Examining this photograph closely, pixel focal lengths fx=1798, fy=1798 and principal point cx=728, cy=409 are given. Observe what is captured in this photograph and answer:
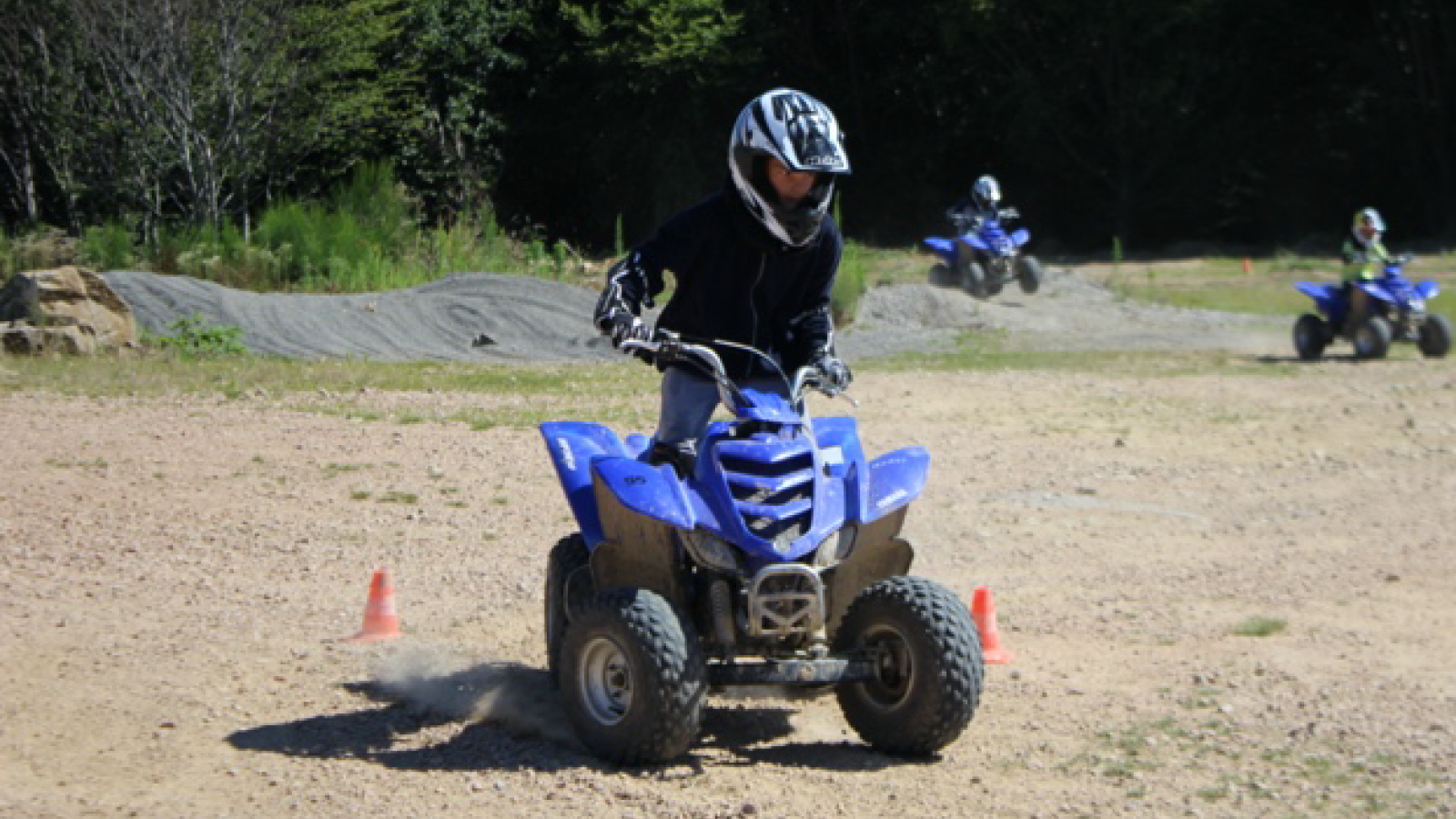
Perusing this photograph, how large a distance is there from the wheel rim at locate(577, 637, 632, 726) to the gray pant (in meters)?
0.98

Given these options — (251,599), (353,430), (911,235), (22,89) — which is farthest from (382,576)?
(911,235)

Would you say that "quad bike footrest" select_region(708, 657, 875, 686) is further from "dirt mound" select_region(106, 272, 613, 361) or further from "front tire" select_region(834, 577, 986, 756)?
"dirt mound" select_region(106, 272, 613, 361)

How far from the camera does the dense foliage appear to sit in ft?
121

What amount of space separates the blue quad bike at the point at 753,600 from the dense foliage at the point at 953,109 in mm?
27000

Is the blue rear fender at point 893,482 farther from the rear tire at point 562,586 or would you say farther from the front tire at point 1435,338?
the front tire at point 1435,338

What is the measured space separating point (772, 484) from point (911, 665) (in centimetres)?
79

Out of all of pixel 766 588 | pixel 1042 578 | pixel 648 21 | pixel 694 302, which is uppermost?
pixel 648 21

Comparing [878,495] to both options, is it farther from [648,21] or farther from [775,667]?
[648,21]

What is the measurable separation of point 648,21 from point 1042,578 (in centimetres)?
3005

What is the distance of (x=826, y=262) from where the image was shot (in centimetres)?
708

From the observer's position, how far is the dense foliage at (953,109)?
36.8 meters

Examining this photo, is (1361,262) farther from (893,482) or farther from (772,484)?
(772,484)

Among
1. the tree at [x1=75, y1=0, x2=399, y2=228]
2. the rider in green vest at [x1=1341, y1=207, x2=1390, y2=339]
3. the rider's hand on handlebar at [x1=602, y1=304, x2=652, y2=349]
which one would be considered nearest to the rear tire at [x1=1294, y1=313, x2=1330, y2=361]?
the rider in green vest at [x1=1341, y1=207, x2=1390, y2=339]

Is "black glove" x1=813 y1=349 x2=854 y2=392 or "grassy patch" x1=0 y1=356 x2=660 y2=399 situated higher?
"black glove" x1=813 y1=349 x2=854 y2=392
